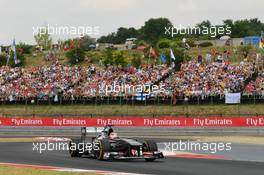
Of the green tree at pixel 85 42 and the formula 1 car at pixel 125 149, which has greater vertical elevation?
the green tree at pixel 85 42

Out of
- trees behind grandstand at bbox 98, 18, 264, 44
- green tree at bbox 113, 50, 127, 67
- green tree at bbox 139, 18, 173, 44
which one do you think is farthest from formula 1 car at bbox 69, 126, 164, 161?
green tree at bbox 139, 18, 173, 44

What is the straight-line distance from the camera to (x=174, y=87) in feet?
133

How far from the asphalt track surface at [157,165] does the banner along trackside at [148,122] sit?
13552 millimetres

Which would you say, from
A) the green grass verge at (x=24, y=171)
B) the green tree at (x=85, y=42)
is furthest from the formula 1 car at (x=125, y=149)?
the green tree at (x=85, y=42)

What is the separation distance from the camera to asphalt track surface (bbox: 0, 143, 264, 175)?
14.2 meters

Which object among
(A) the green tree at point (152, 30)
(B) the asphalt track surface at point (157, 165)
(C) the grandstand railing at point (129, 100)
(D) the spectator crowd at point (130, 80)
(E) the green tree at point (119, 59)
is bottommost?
A: (B) the asphalt track surface at point (157, 165)

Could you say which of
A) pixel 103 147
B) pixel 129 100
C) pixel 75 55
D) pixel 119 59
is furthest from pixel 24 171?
pixel 75 55

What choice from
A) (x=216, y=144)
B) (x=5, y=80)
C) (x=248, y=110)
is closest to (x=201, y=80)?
(x=248, y=110)

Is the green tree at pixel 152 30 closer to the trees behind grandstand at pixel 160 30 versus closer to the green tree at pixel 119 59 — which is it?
the trees behind grandstand at pixel 160 30

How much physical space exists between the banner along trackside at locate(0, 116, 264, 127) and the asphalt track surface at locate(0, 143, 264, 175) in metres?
13.6

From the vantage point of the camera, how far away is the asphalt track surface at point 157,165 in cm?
1415

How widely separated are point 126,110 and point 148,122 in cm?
617

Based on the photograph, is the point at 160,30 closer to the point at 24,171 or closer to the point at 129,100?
the point at 129,100

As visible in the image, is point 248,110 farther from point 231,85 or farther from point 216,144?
point 216,144
